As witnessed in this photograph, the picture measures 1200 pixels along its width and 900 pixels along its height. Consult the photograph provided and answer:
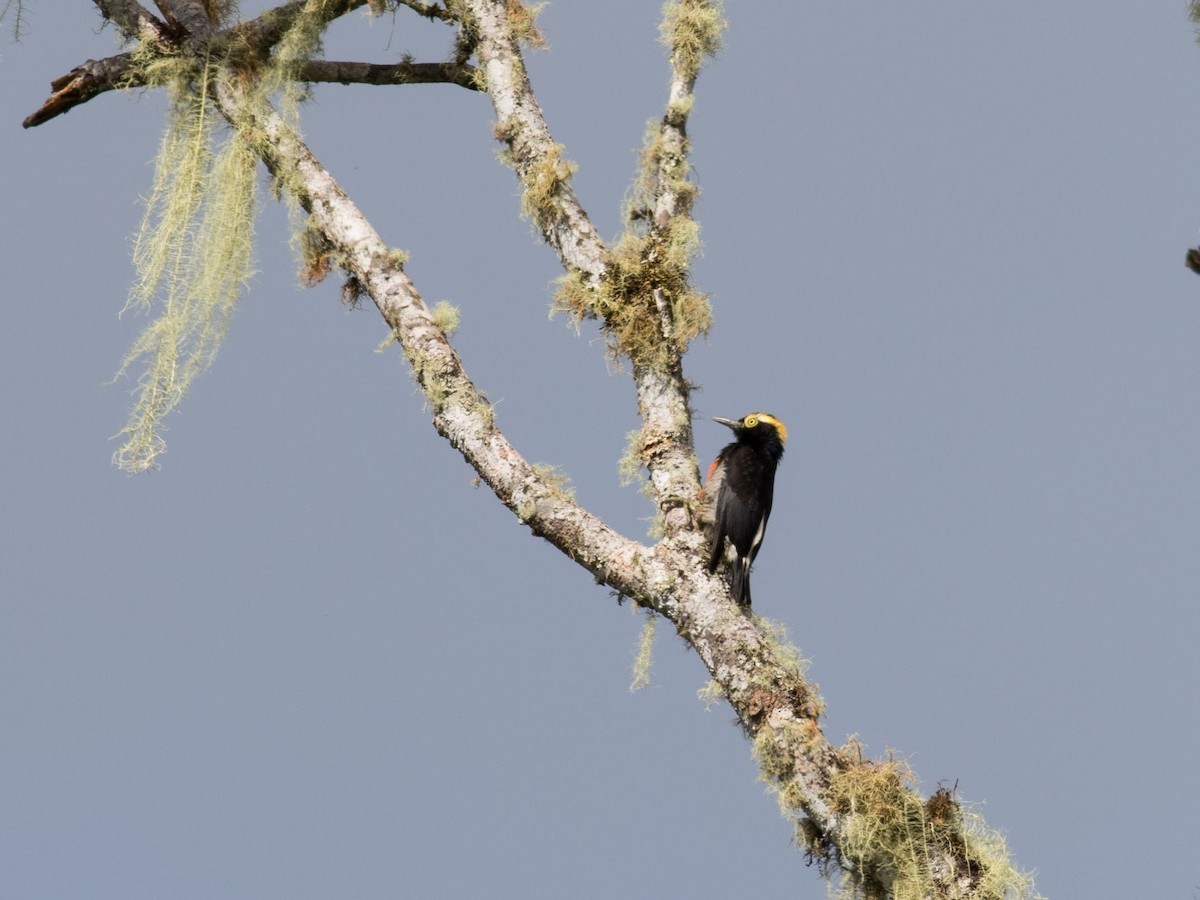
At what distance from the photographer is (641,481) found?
15.6ft

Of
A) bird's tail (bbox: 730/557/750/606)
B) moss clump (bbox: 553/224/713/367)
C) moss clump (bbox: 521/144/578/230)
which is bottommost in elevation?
bird's tail (bbox: 730/557/750/606)

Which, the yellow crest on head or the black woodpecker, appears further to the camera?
the yellow crest on head

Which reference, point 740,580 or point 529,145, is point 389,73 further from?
point 740,580

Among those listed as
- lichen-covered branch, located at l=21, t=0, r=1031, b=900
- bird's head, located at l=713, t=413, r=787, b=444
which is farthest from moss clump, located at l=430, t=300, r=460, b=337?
bird's head, located at l=713, t=413, r=787, b=444

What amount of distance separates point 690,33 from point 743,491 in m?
1.97

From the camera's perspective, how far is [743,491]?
556 cm

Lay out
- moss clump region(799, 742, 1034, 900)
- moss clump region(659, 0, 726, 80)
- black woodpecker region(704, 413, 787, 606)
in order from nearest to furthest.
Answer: moss clump region(799, 742, 1034, 900) → black woodpecker region(704, 413, 787, 606) → moss clump region(659, 0, 726, 80)

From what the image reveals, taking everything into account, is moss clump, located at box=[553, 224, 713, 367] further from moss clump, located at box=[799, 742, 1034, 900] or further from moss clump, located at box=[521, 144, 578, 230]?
moss clump, located at box=[799, 742, 1034, 900]

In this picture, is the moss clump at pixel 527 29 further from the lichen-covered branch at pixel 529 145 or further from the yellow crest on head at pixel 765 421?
the yellow crest on head at pixel 765 421

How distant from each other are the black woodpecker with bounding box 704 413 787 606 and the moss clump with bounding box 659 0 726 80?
1747 mm

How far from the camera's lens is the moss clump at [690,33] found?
18.2 feet

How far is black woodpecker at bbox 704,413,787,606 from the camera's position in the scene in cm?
471

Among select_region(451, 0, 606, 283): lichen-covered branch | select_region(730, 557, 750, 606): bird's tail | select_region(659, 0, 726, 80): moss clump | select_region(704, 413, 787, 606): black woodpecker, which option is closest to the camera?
select_region(730, 557, 750, 606): bird's tail

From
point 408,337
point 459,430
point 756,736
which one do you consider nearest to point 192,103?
point 408,337
